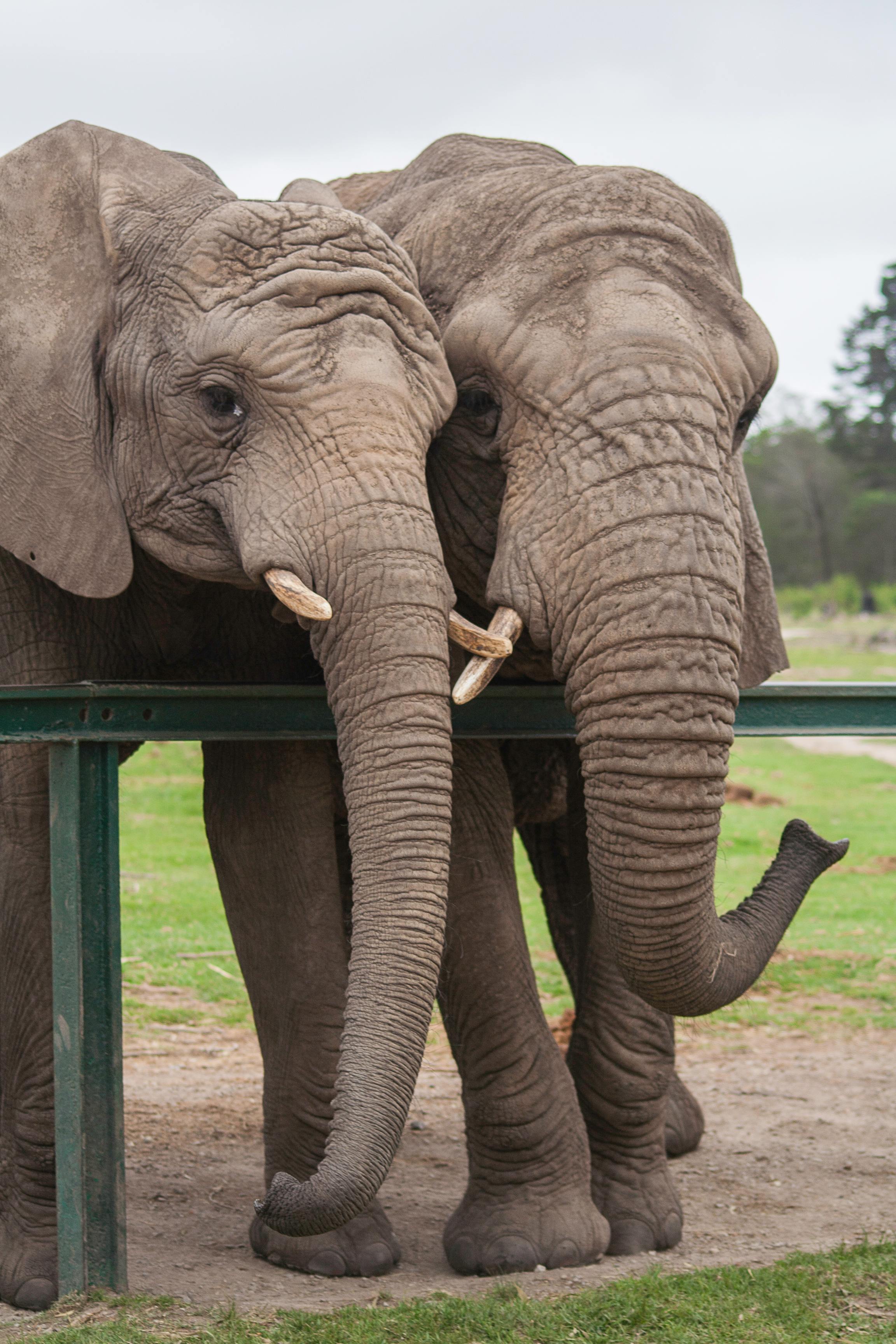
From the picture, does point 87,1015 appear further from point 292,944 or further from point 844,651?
point 844,651

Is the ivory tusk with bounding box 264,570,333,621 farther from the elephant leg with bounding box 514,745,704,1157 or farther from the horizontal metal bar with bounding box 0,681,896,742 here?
the elephant leg with bounding box 514,745,704,1157

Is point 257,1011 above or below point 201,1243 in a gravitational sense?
above

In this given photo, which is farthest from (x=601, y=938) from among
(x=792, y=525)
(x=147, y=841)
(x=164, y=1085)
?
(x=792, y=525)

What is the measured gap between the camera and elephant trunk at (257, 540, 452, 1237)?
12.5 ft

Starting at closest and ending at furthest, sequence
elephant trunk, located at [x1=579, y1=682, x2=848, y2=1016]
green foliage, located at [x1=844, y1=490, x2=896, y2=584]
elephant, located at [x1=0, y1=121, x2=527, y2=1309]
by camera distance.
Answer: elephant, located at [x1=0, y1=121, x2=527, y2=1309] < elephant trunk, located at [x1=579, y1=682, x2=848, y2=1016] < green foliage, located at [x1=844, y1=490, x2=896, y2=584]

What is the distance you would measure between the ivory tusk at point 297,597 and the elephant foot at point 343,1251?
76.2 inches

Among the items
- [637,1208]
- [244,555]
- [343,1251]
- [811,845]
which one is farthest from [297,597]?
[637,1208]

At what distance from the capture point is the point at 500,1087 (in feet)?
16.6

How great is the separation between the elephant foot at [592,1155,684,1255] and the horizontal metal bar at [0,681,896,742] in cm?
148

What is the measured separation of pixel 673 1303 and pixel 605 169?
3.00m

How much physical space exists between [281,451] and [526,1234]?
2.37m

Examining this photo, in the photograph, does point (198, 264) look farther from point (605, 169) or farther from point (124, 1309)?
point (124, 1309)

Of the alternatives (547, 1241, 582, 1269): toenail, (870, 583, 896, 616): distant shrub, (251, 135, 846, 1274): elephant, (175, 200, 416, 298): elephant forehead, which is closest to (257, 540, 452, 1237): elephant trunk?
(251, 135, 846, 1274): elephant

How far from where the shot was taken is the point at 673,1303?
166 inches
